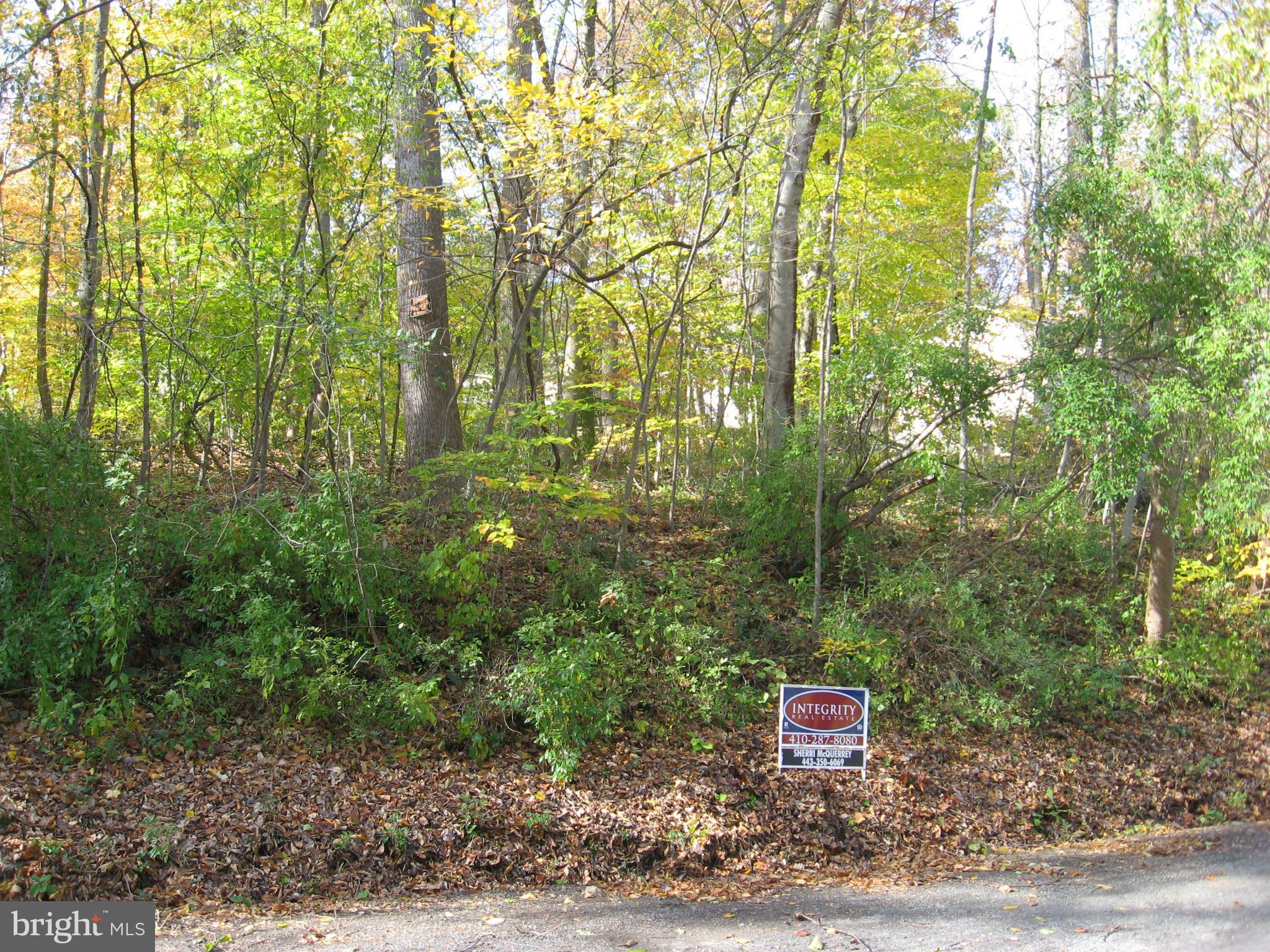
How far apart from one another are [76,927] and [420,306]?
617cm

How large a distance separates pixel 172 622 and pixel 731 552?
565cm

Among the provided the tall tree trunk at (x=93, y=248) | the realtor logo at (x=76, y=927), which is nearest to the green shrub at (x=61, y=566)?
the tall tree trunk at (x=93, y=248)

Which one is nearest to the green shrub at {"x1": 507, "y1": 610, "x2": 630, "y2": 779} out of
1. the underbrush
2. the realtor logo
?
the underbrush

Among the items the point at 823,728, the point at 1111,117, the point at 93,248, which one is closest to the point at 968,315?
the point at 1111,117

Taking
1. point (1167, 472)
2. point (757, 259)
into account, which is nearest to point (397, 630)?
point (1167, 472)

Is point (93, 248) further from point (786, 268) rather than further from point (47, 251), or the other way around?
point (786, 268)

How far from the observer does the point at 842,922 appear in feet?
16.9

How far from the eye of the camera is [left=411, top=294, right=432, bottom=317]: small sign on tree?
9258 mm

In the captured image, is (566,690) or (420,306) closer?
(566,690)

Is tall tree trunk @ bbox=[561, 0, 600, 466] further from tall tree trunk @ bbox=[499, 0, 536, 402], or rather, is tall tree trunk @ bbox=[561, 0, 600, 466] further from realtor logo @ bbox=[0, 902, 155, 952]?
realtor logo @ bbox=[0, 902, 155, 952]

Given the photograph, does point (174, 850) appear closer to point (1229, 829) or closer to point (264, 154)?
point (264, 154)

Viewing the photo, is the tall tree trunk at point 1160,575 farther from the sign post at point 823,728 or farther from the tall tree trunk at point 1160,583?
the sign post at point 823,728

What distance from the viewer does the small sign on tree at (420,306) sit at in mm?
9258

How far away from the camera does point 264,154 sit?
8.19m
